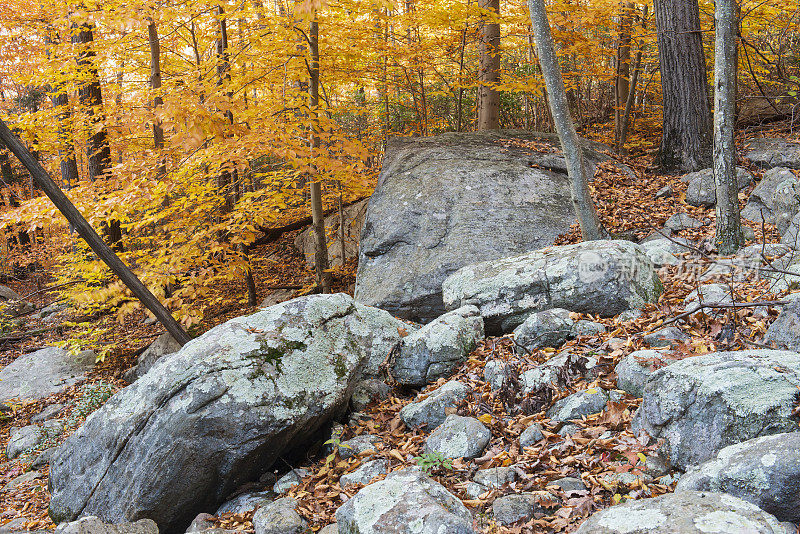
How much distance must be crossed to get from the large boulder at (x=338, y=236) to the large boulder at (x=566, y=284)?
655 centimetres

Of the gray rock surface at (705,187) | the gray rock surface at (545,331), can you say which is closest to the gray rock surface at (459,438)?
the gray rock surface at (545,331)

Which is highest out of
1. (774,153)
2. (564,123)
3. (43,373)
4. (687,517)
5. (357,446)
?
(564,123)

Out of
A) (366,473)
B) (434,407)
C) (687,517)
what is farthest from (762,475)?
(366,473)

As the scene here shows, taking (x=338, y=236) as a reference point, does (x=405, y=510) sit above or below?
below

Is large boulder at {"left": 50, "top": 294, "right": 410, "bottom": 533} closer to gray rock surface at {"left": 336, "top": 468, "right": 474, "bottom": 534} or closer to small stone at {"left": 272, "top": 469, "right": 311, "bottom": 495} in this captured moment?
small stone at {"left": 272, "top": 469, "right": 311, "bottom": 495}

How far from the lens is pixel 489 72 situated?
9.83 metres

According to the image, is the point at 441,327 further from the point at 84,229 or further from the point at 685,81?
the point at 685,81

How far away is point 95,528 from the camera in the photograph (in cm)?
244

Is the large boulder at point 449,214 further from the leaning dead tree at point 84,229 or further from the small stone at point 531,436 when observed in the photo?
the small stone at point 531,436

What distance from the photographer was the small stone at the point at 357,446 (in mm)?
3736

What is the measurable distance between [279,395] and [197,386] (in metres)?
0.60

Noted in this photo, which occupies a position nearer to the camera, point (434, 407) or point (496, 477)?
point (496, 477)

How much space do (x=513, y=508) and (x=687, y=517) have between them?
37.0 inches

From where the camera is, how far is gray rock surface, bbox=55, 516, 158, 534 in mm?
2365
